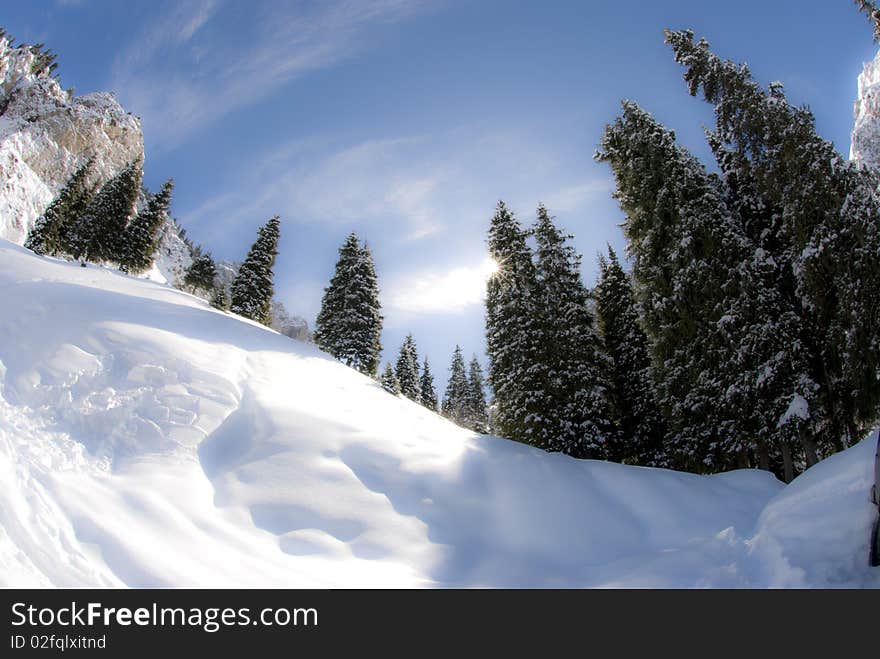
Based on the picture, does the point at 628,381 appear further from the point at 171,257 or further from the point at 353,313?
the point at 171,257

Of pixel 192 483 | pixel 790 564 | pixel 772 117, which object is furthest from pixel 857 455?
pixel 772 117

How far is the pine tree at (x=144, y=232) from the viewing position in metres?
41.6

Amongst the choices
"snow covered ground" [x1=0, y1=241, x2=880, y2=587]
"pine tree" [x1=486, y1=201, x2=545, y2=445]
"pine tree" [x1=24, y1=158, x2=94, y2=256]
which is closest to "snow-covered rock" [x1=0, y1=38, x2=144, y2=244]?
"pine tree" [x1=24, y1=158, x2=94, y2=256]

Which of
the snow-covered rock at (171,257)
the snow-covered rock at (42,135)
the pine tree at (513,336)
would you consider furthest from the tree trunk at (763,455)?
the snow-covered rock at (171,257)

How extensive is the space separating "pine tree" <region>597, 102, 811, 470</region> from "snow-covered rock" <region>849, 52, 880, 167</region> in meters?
62.6

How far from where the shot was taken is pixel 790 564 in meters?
4.86

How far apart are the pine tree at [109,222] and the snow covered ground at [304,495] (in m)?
33.7

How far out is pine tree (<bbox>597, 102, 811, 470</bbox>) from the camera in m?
14.1

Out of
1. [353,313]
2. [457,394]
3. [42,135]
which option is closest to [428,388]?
[457,394]

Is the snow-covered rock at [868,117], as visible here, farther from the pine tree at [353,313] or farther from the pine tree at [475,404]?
the pine tree at [353,313]

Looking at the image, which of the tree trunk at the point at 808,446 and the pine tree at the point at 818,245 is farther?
the tree trunk at the point at 808,446

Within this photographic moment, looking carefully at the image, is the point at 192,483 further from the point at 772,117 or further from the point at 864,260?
the point at 772,117

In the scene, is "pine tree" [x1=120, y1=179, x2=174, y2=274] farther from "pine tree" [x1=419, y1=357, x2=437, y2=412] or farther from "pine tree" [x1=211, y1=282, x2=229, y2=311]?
"pine tree" [x1=419, y1=357, x2=437, y2=412]
